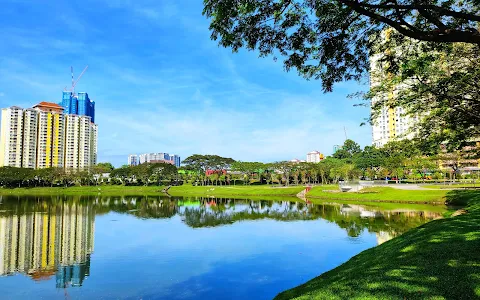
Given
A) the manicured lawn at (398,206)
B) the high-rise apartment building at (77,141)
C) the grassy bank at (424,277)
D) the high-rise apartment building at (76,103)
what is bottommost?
the manicured lawn at (398,206)

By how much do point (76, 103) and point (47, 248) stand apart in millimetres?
148687

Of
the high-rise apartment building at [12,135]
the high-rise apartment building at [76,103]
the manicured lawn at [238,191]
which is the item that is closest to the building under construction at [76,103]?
the high-rise apartment building at [76,103]

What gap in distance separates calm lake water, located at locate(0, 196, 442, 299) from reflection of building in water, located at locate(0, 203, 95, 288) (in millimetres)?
47

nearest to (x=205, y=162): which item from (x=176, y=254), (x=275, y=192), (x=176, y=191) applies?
(x=176, y=191)

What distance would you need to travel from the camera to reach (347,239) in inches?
773

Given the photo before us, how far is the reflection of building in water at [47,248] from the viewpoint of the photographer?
45.0 ft

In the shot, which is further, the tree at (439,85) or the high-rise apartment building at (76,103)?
the high-rise apartment building at (76,103)

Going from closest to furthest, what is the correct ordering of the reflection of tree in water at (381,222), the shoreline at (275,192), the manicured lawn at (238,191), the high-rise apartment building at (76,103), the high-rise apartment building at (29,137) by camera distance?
the reflection of tree in water at (381,222) < the shoreline at (275,192) < the manicured lawn at (238,191) < the high-rise apartment building at (29,137) < the high-rise apartment building at (76,103)

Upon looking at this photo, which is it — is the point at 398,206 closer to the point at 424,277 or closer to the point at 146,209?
the point at 146,209

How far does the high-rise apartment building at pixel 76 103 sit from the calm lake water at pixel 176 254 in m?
134

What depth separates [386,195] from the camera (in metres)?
42.5

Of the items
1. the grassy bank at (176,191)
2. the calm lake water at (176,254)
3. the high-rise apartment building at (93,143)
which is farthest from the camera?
the high-rise apartment building at (93,143)

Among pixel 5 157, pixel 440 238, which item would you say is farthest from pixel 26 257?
pixel 5 157

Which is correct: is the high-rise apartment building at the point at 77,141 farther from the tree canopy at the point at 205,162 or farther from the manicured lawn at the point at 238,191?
the manicured lawn at the point at 238,191
